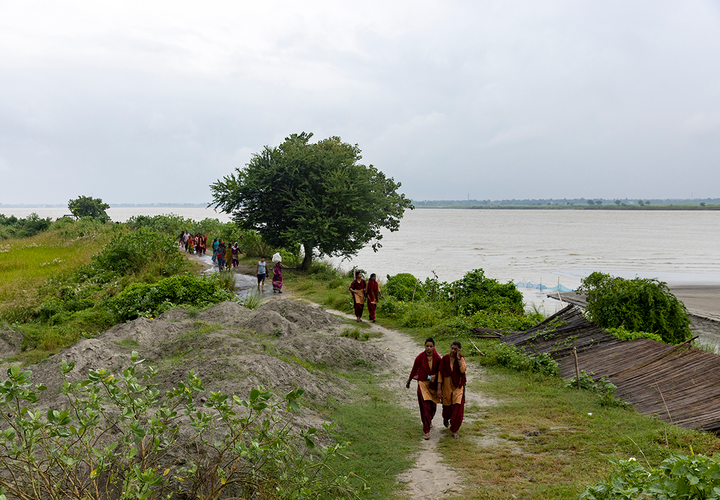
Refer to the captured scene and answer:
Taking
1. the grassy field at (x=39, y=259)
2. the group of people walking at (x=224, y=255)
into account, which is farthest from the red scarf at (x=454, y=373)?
the group of people walking at (x=224, y=255)

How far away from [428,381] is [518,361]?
12.3ft

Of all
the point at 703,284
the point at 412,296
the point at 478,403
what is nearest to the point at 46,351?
the point at 478,403

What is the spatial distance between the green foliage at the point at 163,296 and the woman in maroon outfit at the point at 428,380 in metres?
8.88

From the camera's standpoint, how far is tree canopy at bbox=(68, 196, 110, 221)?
55.0m

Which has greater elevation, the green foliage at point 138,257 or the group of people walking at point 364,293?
the green foliage at point 138,257

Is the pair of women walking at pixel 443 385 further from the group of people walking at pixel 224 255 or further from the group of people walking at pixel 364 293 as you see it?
the group of people walking at pixel 224 255

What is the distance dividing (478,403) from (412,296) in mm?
9966

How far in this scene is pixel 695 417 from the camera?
6.67 m

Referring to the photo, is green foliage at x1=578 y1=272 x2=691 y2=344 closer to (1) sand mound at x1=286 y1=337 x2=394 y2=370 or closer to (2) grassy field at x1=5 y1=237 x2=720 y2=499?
(2) grassy field at x1=5 y1=237 x2=720 y2=499

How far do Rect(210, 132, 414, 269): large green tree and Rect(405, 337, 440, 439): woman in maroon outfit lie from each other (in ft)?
54.4

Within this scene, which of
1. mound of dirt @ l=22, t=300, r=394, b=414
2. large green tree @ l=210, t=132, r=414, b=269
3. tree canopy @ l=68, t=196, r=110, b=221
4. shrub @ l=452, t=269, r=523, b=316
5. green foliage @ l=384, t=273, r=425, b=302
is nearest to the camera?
mound of dirt @ l=22, t=300, r=394, b=414

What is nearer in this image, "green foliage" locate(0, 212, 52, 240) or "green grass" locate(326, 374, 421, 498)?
"green grass" locate(326, 374, 421, 498)

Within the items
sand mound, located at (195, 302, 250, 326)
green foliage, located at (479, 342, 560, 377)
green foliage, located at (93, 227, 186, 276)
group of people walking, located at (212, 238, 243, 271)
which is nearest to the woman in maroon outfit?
green foliage, located at (479, 342, 560, 377)

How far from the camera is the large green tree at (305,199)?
2423 cm
